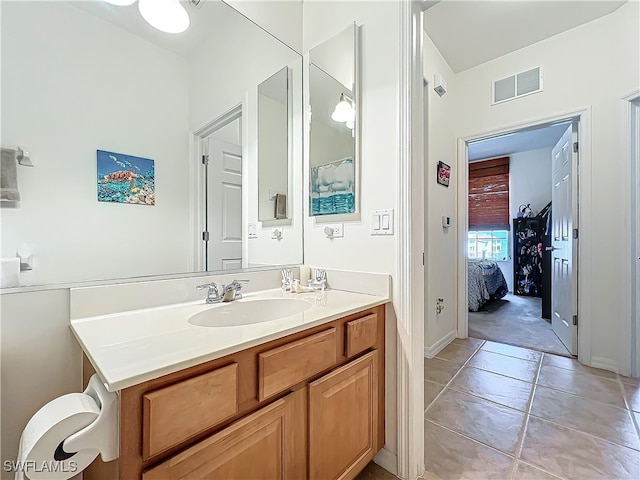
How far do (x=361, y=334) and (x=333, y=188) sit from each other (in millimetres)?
774

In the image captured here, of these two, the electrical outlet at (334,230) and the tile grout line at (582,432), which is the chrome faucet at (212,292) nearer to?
the electrical outlet at (334,230)

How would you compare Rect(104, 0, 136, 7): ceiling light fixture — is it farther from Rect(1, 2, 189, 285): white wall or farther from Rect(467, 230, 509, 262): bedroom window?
Rect(467, 230, 509, 262): bedroom window

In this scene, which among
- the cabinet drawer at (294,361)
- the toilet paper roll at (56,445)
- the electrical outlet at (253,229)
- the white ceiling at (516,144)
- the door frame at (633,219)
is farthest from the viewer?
the white ceiling at (516,144)

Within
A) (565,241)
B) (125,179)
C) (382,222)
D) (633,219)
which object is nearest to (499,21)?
(633,219)

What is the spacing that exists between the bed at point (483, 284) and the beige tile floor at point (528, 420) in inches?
61.0

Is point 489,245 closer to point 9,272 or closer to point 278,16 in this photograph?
point 278,16

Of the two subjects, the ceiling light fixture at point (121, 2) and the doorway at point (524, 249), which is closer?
the ceiling light fixture at point (121, 2)

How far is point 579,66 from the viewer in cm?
243

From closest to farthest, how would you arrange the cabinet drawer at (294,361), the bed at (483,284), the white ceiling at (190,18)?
the cabinet drawer at (294,361), the white ceiling at (190,18), the bed at (483,284)

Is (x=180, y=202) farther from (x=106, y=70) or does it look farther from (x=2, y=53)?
(x=2, y=53)

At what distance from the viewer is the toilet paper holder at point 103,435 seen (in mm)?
584

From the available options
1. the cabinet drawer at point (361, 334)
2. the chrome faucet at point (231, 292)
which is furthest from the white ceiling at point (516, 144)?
the chrome faucet at point (231, 292)

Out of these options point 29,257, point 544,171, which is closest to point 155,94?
point 29,257

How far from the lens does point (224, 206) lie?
1.47 meters
